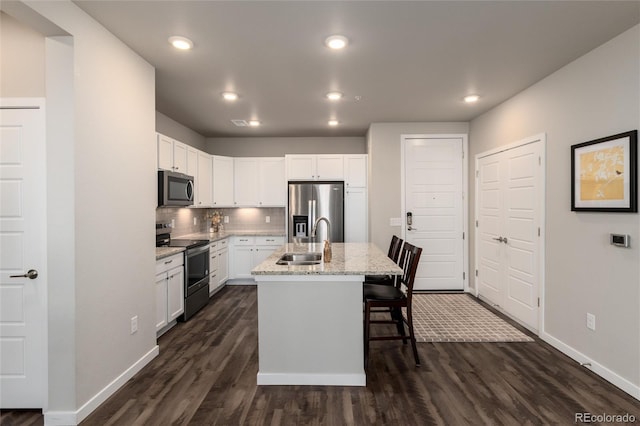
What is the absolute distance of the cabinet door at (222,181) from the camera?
18.1 feet

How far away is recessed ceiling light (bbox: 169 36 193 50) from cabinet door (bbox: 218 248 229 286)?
317 cm

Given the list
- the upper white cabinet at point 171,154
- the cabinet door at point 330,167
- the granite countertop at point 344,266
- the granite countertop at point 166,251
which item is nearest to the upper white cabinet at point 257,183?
the cabinet door at point 330,167

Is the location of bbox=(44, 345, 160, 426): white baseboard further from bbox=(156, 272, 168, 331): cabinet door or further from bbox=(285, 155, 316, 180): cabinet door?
bbox=(285, 155, 316, 180): cabinet door

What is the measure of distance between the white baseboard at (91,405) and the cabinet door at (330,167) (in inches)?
140

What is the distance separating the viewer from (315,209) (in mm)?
5188

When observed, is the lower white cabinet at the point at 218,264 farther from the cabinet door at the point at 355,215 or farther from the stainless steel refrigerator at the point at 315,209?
the cabinet door at the point at 355,215

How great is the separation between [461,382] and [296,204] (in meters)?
3.46

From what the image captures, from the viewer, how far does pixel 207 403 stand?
7.23 ft

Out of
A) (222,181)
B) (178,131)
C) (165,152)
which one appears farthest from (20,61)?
(222,181)

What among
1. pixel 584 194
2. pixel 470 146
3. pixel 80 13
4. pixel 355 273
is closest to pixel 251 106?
pixel 80 13

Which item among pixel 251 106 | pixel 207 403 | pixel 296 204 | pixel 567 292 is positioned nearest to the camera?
pixel 207 403

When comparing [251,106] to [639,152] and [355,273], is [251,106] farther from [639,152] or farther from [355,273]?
[639,152]

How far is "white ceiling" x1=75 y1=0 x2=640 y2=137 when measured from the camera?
2078 mm

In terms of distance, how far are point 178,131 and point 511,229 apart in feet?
16.0
